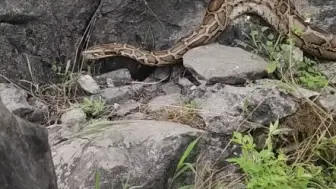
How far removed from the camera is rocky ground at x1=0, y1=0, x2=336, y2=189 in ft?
13.7

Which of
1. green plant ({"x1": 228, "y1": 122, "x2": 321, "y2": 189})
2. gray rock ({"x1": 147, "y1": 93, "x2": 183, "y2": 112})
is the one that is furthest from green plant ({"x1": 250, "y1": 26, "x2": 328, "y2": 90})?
green plant ({"x1": 228, "y1": 122, "x2": 321, "y2": 189})

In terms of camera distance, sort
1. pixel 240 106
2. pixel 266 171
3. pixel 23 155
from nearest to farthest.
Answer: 1. pixel 23 155
2. pixel 266 171
3. pixel 240 106

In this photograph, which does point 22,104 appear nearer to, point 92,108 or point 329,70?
point 92,108

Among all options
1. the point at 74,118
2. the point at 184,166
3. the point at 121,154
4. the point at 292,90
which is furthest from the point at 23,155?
the point at 292,90

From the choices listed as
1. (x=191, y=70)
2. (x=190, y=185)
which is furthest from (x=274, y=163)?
(x=191, y=70)

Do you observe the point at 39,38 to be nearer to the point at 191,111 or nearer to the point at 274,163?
the point at 191,111

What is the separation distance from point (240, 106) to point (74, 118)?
4.63 feet

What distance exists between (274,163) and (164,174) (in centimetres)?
81

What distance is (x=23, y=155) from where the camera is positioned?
8.84ft

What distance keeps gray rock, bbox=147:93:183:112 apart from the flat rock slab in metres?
0.27

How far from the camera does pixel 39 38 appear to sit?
5191 millimetres

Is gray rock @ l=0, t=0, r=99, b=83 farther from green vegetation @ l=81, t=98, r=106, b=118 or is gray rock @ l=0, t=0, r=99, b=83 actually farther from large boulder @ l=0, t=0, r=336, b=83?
green vegetation @ l=81, t=98, r=106, b=118

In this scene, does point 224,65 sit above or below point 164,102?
above

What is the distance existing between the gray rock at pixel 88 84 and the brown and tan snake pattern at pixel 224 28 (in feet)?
0.70
